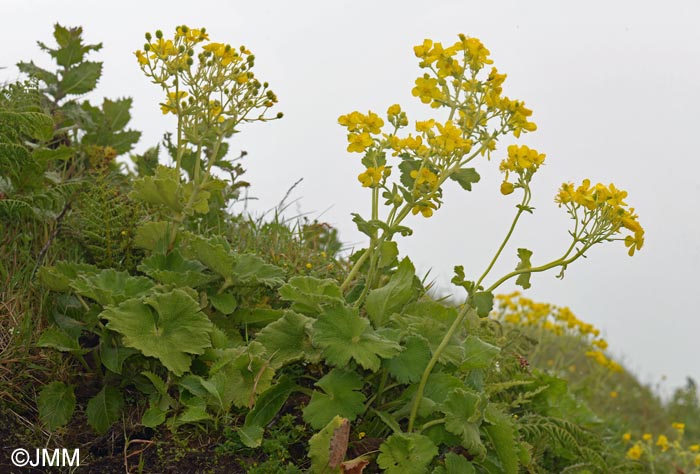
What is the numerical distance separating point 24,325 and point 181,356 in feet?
2.67

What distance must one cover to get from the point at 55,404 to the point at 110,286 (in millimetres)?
518

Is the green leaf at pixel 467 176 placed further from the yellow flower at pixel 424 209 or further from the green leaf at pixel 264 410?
the green leaf at pixel 264 410

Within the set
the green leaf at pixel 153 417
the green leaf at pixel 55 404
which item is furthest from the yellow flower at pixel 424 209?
the green leaf at pixel 55 404

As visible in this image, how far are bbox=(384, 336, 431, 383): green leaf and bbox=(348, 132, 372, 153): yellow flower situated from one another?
2.53 feet

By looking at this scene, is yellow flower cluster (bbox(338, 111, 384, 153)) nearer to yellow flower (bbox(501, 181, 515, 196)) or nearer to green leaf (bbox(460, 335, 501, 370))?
yellow flower (bbox(501, 181, 515, 196))

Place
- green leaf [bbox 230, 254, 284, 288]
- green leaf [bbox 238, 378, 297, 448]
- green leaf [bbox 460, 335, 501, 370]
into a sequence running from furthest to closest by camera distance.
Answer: green leaf [bbox 230, 254, 284, 288]
green leaf [bbox 460, 335, 501, 370]
green leaf [bbox 238, 378, 297, 448]

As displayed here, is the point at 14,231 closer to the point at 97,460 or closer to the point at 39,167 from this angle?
the point at 39,167

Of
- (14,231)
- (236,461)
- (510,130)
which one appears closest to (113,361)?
(236,461)

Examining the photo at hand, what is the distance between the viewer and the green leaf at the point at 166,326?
3.04 m

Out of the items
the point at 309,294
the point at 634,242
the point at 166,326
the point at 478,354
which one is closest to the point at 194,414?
the point at 166,326

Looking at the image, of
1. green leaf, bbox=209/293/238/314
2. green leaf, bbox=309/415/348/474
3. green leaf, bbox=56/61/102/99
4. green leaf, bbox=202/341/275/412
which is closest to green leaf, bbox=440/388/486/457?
green leaf, bbox=309/415/348/474

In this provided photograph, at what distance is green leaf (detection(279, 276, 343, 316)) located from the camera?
303cm

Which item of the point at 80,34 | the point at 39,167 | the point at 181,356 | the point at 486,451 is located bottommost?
the point at 486,451

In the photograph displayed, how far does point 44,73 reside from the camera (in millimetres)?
4902
